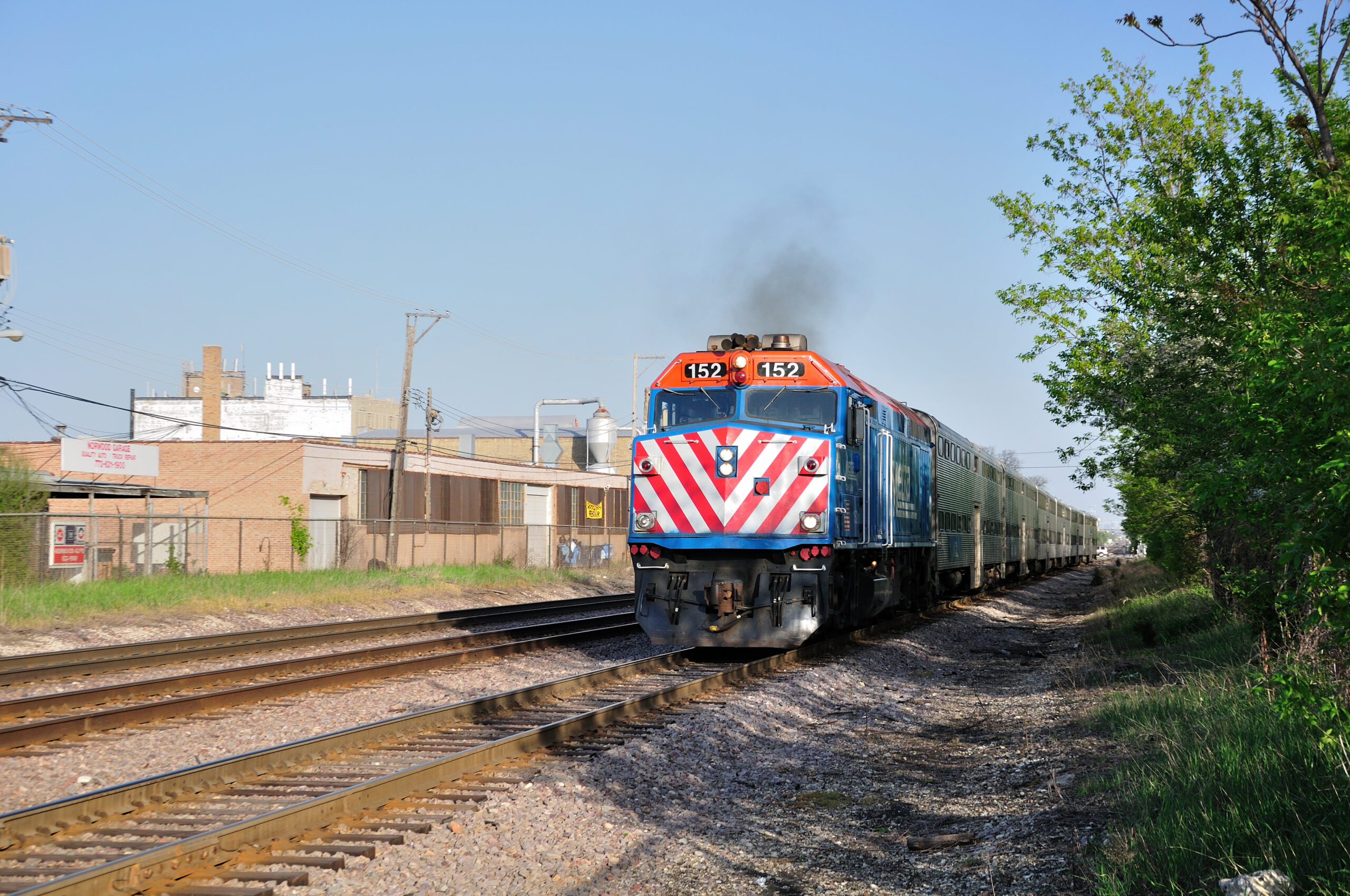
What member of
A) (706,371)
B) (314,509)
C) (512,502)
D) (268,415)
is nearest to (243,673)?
(706,371)

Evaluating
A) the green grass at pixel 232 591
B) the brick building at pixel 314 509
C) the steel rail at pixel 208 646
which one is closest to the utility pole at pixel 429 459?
the brick building at pixel 314 509

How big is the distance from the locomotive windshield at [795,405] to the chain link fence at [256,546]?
15.0 metres

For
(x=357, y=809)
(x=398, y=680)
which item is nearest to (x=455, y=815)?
(x=357, y=809)

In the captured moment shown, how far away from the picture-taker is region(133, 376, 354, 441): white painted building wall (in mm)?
69812

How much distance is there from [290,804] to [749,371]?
8.23m

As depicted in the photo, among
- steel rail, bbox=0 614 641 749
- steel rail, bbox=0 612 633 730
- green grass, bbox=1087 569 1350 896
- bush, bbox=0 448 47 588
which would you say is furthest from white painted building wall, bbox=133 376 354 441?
green grass, bbox=1087 569 1350 896

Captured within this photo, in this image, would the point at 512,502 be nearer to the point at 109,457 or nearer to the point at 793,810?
the point at 109,457

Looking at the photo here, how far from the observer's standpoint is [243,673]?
41.0 ft

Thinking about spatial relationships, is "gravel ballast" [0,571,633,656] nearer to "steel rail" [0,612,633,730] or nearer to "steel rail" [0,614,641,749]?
"steel rail" [0,612,633,730]

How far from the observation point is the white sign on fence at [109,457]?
Result: 31906mm

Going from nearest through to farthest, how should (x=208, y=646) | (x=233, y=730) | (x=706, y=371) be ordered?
(x=233, y=730), (x=706, y=371), (x=208, y=646)

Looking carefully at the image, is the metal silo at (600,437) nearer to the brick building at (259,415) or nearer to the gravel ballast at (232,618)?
the brick building at (259,415)

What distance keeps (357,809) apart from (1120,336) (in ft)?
51.4

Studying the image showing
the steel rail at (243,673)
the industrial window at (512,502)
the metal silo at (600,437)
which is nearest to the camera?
the steel rail at (243,673)
